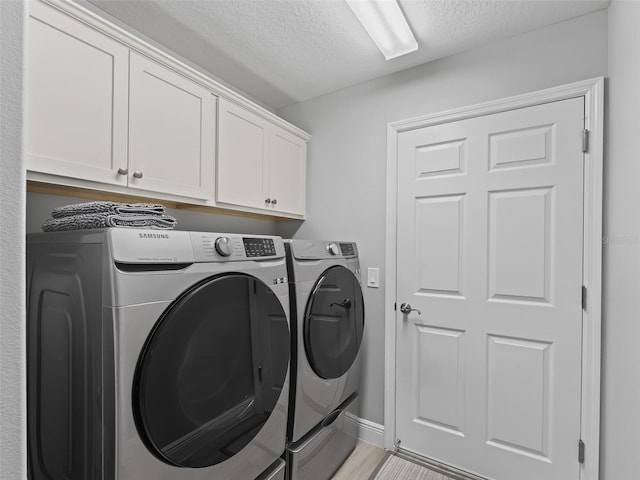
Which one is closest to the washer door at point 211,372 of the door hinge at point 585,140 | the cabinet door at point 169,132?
the cabinet door at point 169,132

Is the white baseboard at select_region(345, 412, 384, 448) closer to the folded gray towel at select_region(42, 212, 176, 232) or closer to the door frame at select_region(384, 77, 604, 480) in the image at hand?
the door frame at select_region(384, 77, 604, 480)

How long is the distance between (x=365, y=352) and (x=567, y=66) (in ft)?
6.53

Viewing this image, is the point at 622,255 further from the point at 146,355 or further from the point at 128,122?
the point at 128,122

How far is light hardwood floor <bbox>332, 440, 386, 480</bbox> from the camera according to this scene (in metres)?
1.86

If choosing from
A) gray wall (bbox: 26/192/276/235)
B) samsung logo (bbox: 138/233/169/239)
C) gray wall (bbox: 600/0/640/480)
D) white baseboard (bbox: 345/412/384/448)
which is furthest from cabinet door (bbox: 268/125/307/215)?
gray wall (bbox: 600/0/640/480)

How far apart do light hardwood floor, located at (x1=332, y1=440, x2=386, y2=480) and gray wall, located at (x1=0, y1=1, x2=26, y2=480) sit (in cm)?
183

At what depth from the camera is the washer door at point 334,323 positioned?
1.63 meters

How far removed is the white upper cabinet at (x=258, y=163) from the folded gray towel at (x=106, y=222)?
651 mm

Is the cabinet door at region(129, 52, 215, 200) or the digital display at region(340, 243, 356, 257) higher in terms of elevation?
the cabinet door at region(129, 52, 215, 200)

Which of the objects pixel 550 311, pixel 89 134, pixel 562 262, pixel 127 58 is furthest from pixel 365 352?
pixel 127 58

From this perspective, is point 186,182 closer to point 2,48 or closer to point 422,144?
point 2,48

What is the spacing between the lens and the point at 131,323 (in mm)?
886

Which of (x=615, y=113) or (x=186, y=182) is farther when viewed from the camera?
(x=186, y=182)

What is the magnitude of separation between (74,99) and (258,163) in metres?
0.99
